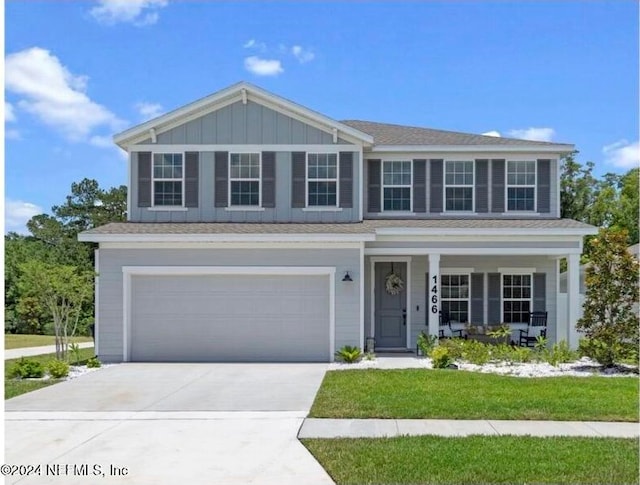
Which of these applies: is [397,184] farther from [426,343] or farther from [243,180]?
[426,343]

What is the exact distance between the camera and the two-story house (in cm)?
1628

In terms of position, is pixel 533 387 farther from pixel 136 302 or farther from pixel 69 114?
pixel 69 114

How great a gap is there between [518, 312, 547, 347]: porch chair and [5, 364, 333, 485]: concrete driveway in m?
7.10

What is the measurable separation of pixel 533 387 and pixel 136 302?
9.40m

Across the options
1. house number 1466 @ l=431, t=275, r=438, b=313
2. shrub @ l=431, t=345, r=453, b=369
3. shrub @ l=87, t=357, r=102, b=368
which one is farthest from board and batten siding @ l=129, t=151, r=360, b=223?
shrub @ l=431, t=345, r=453, b=369

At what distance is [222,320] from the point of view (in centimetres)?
1644

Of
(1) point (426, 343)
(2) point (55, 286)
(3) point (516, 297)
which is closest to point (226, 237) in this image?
(2) point (55, 286)

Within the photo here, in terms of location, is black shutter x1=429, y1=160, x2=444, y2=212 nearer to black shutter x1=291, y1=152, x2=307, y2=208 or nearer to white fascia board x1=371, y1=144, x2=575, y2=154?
white fascia board x1=371, y1=144, x2=575, y2=154

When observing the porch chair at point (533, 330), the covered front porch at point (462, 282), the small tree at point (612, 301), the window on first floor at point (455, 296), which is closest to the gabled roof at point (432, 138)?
the covered front porch at point (462, 282)

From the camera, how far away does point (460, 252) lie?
1705 cm

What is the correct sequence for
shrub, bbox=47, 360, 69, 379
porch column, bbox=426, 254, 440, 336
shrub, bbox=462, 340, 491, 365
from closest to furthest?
shrub, bbox=47, 360, 69, 379, shrub, bbox=462, 340, 491, 365, porch column, bbox=426, 254, 440, 336

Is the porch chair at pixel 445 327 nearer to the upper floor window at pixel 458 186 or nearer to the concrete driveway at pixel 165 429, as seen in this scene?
the upper floor window at pixel 458 186

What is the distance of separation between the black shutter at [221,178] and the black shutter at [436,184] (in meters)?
5.59

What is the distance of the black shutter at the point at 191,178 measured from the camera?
59.0ft
